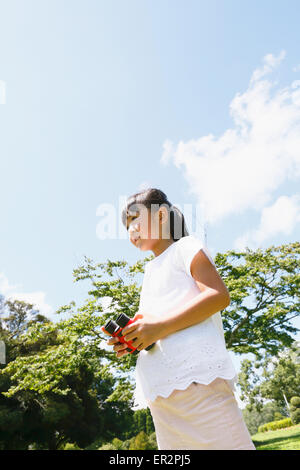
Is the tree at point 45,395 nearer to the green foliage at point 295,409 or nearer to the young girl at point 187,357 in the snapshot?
the young girl at point 187,357

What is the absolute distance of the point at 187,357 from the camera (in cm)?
122

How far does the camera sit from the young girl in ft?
3.77

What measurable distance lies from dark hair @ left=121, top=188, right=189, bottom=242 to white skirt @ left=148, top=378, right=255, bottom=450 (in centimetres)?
79

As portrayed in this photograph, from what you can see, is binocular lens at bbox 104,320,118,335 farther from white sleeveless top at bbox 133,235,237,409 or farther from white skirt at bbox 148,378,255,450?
white skirt at bbox 148,378,255,450

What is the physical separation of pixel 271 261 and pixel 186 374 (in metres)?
12.9

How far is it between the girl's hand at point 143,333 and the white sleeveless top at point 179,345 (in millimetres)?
68

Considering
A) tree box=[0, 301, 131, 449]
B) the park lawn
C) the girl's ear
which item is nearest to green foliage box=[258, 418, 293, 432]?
the park lawn

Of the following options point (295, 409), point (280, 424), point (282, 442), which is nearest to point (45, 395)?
point (282, 442)

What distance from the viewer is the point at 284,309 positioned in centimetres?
1193

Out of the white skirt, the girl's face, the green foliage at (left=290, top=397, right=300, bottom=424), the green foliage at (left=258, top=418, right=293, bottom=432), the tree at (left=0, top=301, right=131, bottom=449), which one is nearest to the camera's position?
the white skirt

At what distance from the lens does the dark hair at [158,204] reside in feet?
5.47
